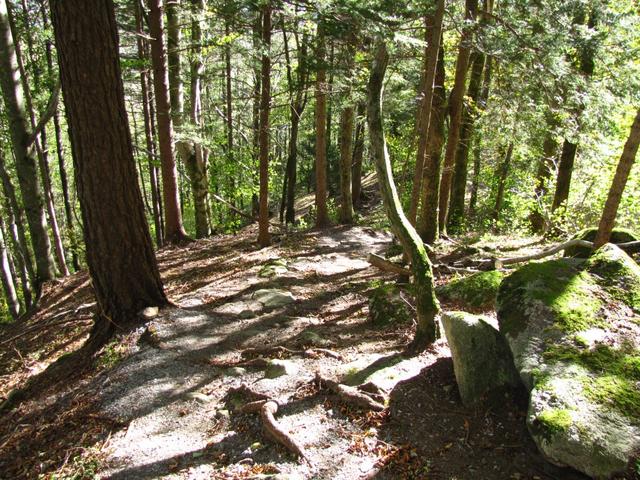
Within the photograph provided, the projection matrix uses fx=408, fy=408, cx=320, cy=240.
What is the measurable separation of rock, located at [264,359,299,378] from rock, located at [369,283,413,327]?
71.0 inches

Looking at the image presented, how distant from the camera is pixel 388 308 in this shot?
20.9 feet

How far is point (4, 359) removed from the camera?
271 inches

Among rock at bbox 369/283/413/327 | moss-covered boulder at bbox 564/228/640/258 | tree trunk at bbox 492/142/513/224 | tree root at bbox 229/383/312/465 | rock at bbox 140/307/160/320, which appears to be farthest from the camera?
tree trunk at bbox 492/142/513/224

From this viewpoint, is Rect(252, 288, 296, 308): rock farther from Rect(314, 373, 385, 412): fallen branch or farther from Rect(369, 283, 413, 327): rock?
Rect(314, 373, 385, 412): fallen branch

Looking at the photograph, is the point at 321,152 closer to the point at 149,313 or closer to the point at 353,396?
the point at 149,313

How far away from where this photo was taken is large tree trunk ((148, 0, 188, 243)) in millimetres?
10086

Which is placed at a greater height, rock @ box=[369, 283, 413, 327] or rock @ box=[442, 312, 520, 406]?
rock @ box=[442, 312, 520, 406]

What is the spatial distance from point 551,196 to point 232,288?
11256 millimetres

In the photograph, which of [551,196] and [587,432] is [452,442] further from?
[551,196]

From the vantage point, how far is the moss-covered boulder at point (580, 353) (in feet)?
8.88

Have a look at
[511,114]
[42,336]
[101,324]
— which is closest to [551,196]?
[511,114]

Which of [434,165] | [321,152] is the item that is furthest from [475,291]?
[321,152]

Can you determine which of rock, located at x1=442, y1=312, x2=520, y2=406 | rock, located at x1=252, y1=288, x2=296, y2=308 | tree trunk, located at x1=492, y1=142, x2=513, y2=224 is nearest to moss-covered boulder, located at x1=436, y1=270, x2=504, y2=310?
rock, located at x1=442, y1=312, x2=520, y2=406

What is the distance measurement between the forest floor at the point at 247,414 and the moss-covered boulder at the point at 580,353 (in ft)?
1.19
